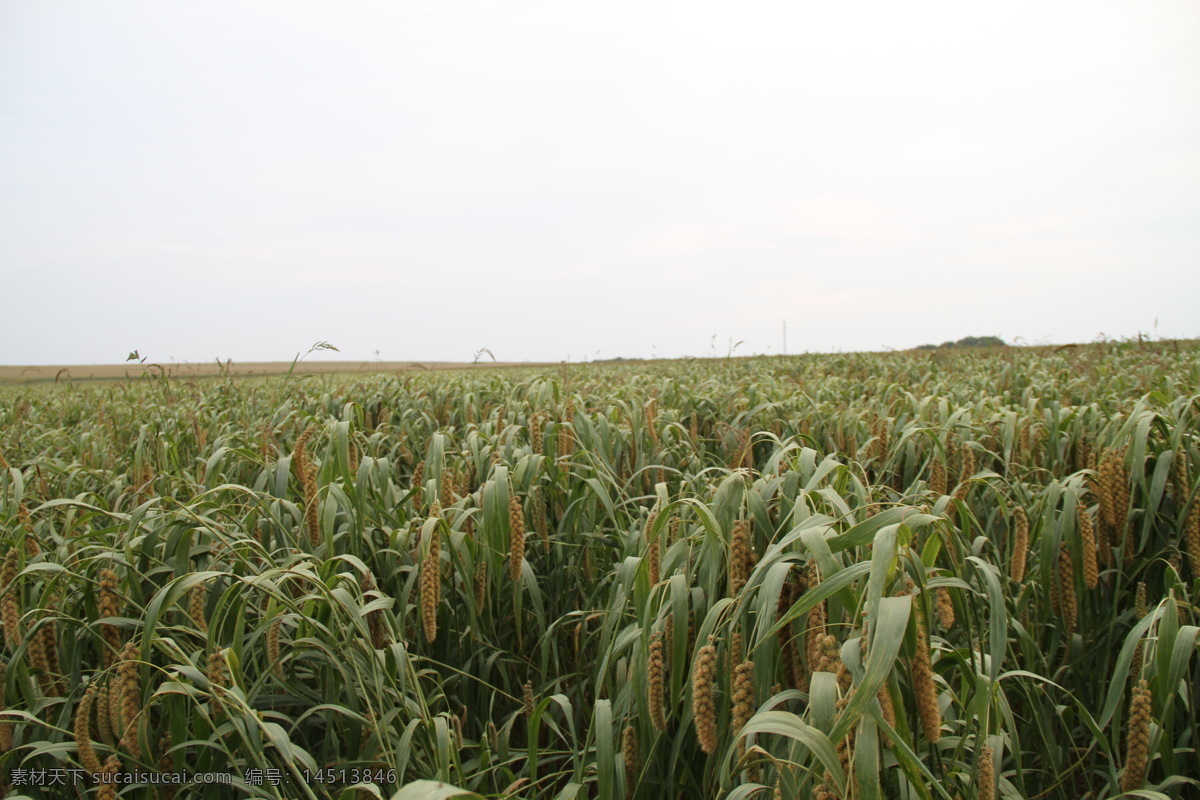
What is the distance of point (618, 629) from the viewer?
2066mm

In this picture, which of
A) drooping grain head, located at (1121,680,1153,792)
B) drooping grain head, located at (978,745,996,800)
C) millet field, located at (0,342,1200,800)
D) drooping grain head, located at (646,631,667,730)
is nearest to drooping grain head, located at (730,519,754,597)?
millet field, located at (0,342,1200,800)

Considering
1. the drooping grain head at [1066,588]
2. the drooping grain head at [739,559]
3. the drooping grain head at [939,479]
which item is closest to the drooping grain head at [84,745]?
the drooping grain head at [739,559]

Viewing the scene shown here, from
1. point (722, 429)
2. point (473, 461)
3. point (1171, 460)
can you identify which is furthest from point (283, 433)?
point (1171, 460)

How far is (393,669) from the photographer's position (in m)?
1.87

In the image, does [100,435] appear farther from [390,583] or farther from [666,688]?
[666,688]

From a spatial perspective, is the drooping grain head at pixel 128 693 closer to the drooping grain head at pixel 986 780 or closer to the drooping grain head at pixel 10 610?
the drooping grain head at pixel 10 610

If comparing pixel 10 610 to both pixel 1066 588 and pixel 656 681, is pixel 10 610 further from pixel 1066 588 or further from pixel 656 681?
pixel 1066 588

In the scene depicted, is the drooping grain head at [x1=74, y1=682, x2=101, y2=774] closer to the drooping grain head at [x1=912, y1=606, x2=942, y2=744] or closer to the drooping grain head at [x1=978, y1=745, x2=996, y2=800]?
the drooping grain head at [x1=912, y1=606, x2=942, y2=744]

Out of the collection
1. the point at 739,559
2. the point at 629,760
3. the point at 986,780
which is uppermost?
the point at 739,559

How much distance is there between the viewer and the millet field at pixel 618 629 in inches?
48.4

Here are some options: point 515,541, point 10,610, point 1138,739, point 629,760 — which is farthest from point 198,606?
point 1138,739

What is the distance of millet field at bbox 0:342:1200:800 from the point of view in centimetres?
123

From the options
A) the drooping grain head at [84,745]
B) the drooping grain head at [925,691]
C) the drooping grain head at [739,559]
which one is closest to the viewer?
the drooping grain head at [925,691]

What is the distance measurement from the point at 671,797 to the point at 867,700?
0.96 m
